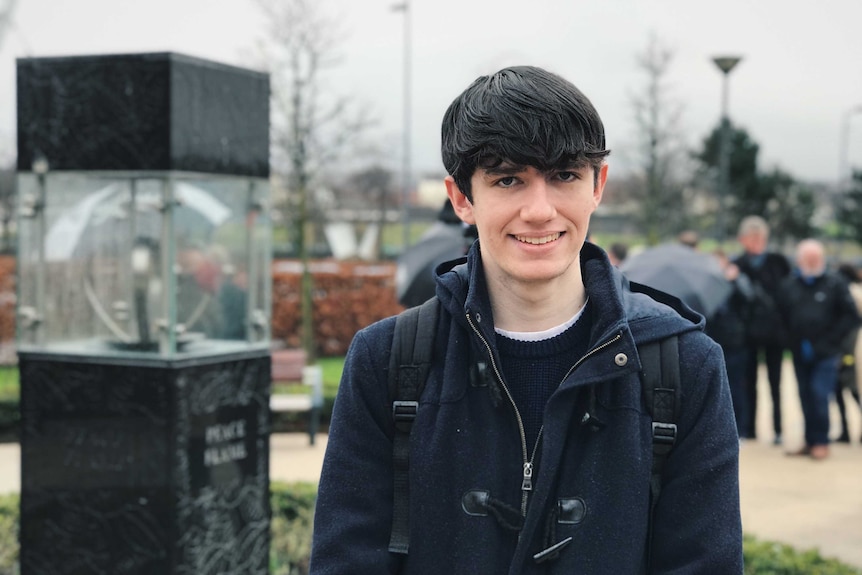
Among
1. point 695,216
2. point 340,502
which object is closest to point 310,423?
point 340,502

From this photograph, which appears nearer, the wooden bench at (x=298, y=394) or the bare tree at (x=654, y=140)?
the wooden bench at (x=298, y=394)

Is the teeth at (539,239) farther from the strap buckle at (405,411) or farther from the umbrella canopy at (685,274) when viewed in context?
the umbrella canopy at (685,274)

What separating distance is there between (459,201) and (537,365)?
0.36m

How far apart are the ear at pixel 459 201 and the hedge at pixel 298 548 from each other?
4.01 meters

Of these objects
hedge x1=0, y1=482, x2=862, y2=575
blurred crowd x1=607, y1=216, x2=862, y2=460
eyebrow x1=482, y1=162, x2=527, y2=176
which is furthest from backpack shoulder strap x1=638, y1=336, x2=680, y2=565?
blurred crowd x1=607, y1=216, x2=862, y2=460

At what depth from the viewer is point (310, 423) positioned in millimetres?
12070

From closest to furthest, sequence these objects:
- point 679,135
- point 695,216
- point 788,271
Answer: point 788,271, point 679,135, point 695,216

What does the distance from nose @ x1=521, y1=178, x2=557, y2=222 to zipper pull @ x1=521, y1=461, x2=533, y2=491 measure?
1.42ft

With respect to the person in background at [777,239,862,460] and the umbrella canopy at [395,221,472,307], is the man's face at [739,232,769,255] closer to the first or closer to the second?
the person in background at [777,239,862,460]

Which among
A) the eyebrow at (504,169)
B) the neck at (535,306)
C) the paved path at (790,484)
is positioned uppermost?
the eyebrow at (504,169)

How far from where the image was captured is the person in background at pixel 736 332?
9789mm

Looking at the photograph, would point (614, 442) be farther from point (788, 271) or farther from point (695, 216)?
point (695, 216)

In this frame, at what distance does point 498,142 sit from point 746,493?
779cm

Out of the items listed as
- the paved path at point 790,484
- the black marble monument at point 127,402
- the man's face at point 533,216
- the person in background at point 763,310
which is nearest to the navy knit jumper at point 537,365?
the man's face at point 533,216
